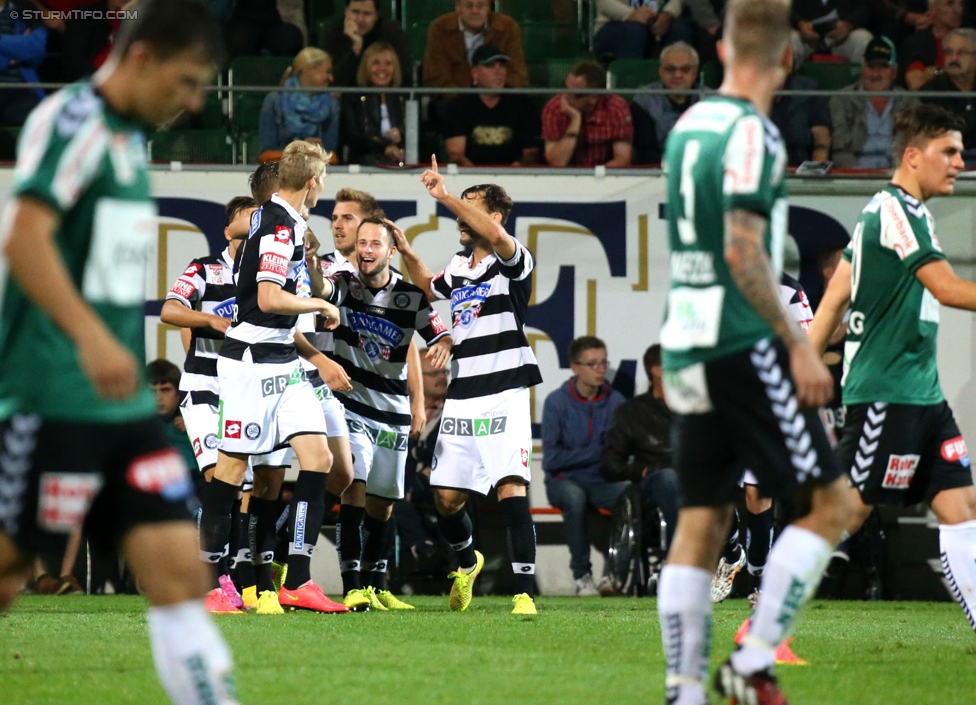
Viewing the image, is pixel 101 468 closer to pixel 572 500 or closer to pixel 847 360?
pixel 847 360

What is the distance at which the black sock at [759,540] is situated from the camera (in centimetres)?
916

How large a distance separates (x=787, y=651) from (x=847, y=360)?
1.30m

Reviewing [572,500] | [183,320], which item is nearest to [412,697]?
[183,320]

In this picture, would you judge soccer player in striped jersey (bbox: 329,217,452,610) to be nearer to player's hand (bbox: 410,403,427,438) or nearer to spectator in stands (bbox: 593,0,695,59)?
player's hand (bbox: 410,403,427,438)

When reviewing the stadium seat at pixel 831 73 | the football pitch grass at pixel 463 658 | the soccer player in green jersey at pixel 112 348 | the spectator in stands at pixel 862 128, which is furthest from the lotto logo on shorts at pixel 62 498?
the stadium seat at pixel 831 73

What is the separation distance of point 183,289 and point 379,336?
4.91 feet

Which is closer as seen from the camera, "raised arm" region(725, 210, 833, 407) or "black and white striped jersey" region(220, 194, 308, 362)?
"raised arm" region(725, 210, 833, 407)

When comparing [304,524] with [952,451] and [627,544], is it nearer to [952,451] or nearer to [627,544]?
[627,544]

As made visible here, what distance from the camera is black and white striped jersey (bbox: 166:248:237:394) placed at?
31.4 feet

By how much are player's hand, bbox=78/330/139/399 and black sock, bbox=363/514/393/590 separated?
602 centimetres

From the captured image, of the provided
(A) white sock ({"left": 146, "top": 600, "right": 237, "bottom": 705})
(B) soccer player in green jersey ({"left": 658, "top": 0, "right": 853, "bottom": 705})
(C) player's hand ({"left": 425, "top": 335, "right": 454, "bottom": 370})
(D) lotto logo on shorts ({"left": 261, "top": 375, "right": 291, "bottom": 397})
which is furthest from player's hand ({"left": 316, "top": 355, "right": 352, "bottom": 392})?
(A) white sock ({"left": 146, "top": 600, "right": 237, "bottom": 705})

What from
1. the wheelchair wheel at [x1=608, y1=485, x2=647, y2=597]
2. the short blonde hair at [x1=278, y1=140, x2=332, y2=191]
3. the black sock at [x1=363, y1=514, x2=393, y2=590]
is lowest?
the wheelchair wheel at [x1=608, y1=485, x2=647, y2=597]

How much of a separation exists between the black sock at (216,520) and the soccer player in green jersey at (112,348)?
15.5 feet

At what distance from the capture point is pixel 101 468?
10.9 feet
